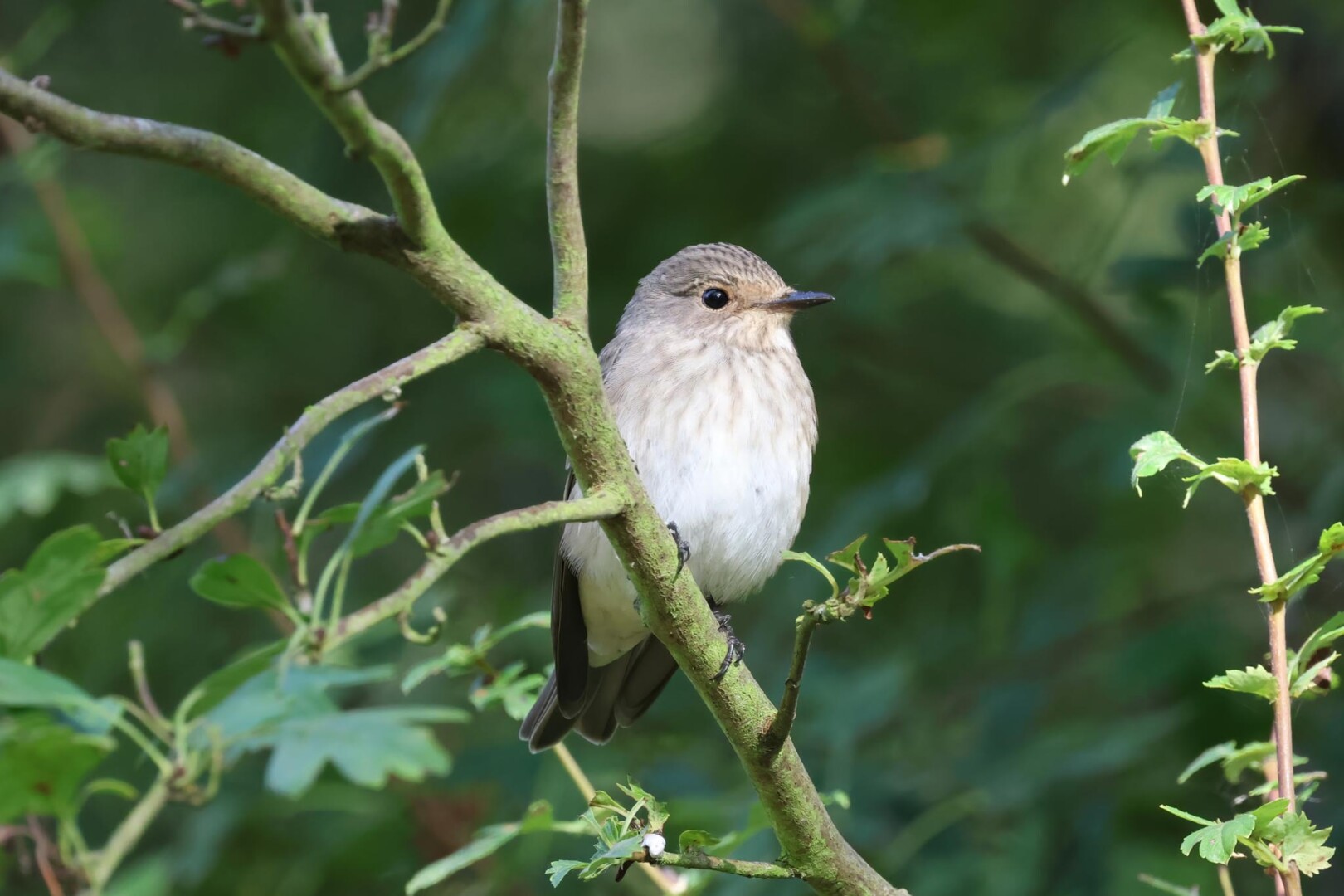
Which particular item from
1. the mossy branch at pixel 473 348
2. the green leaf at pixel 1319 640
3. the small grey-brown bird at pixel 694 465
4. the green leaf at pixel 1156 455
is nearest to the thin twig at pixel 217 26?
the mossy branch at pixel 473 348

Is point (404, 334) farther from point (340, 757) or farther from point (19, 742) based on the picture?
point (19, 742)

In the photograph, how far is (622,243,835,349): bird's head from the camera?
4328mm

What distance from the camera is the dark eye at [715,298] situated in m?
Result: 4.45

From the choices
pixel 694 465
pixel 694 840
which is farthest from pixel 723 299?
pixel 694 840

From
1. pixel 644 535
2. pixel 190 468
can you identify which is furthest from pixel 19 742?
pixel 190 468

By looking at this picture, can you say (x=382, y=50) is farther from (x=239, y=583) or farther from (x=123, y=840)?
(x=123, y=840)

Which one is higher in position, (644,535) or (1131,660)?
(644,535)

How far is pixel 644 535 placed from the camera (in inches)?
78.5

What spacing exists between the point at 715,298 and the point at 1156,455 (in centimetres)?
272

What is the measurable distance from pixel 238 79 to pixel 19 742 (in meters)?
4.35

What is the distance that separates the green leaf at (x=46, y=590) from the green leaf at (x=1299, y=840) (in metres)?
1.37

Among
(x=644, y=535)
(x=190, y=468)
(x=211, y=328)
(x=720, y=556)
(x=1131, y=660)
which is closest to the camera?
(x=644, y=535)

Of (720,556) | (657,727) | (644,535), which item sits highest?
(644,535)

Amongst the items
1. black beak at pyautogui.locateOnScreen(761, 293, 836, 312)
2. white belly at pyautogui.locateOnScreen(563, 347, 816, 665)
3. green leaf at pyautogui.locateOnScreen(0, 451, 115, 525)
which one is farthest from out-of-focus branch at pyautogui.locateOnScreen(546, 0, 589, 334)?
green leaf at pyautogui.locateOnScreen(0, 451, 115, 525)
